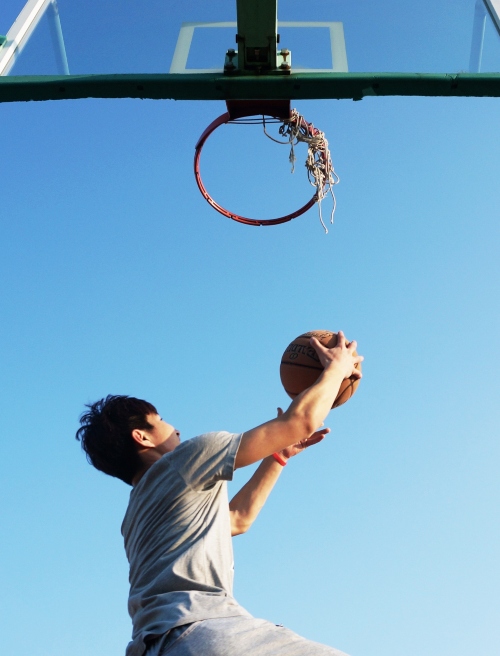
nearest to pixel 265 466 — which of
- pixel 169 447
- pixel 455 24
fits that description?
pixel 169 447

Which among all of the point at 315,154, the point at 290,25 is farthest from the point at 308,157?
the point at 290,25

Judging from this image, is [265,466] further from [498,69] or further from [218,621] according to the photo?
[498,69]

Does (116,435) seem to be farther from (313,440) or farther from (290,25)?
(290,25)

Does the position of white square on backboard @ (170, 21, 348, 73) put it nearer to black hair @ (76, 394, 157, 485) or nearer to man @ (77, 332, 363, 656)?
man @ (77, 332, 363, 656)

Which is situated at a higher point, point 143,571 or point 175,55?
point 175,55

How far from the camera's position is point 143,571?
3.16 m

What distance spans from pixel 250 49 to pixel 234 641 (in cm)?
361

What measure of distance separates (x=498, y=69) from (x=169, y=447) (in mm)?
3402

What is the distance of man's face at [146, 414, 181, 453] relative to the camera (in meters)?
3.68

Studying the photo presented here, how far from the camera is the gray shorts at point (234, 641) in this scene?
2686 mm

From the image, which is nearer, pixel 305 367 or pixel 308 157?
pixel 305 367

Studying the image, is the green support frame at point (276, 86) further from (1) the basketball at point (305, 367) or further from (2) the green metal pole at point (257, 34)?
(1) the basketball at point (305, 367)

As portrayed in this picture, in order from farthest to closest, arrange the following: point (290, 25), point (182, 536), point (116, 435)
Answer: point (290, 25)
point (116, 435)
point (182, 536)

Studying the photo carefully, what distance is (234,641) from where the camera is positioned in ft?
8.86
